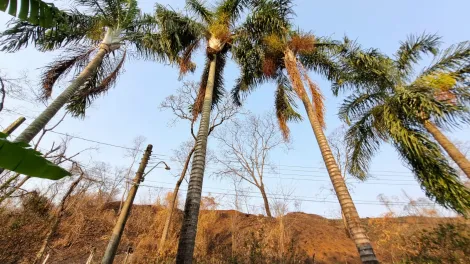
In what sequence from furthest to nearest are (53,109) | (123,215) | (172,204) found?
(172,204), (123,215), (53,109)

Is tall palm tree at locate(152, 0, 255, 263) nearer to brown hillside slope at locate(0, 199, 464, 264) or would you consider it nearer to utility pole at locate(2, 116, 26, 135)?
utility pole at locate(2, 116, 26, 135)

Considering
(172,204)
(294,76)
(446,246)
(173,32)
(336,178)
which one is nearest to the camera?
(336,178)

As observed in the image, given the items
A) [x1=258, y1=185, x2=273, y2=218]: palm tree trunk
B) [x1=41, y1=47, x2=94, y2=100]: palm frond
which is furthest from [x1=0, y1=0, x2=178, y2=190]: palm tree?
[x1=258, y1=185, x2=273, y2=218]: palm tree trunk

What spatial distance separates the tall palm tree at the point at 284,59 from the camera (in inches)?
292

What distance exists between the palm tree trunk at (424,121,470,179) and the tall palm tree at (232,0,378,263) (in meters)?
3.31

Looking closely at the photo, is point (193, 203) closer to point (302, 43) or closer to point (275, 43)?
point (275, 43)

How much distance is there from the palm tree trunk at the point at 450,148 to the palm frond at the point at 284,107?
4.07 meters

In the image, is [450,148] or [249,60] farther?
[249,60]

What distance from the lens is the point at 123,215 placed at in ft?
23.3

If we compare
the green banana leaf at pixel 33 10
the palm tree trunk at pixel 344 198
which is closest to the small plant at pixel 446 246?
the palm tree trunk at pixel 344 198

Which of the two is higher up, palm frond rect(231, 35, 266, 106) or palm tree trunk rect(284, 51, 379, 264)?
palm frond rect(231, 35, 266, 106)

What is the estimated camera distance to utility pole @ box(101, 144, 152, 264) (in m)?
6.38

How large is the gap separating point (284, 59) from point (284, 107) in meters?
2.04

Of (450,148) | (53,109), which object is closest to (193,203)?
(53,109)
